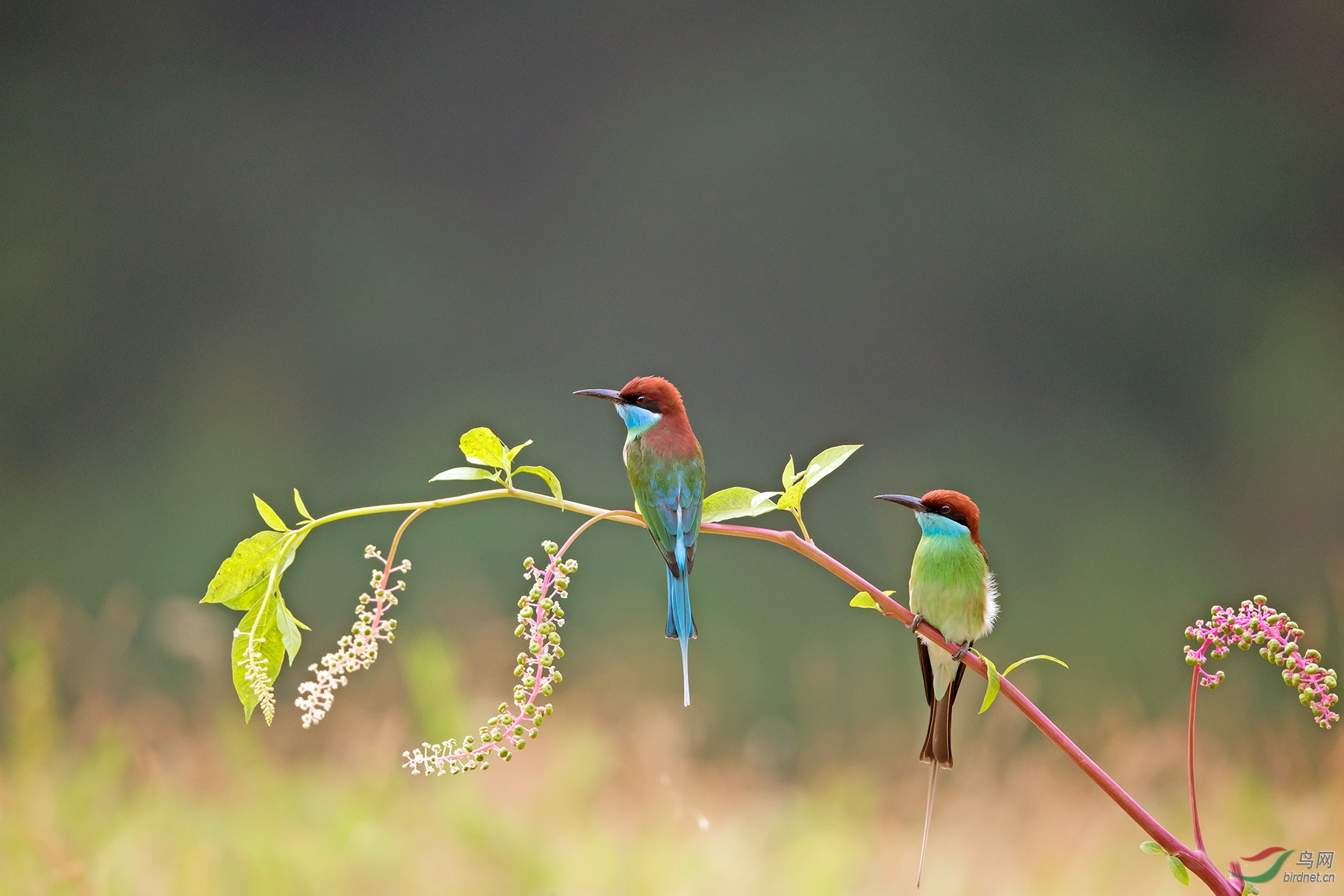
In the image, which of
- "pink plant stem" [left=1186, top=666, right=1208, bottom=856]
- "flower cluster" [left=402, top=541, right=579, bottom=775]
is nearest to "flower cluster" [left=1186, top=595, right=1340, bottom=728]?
"pink plant stem" [left=1186, top=666, right=1208, bottom=856]

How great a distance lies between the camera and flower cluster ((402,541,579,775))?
46 centimetres

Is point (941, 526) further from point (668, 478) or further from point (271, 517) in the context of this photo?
point (271, 517)

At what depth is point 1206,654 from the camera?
51 cm

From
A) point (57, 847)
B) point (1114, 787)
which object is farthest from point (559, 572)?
point (57, 847)

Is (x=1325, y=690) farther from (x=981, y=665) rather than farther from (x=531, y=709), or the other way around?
(x=531, y=709)

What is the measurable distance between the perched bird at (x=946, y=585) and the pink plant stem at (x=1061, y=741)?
0.12 m

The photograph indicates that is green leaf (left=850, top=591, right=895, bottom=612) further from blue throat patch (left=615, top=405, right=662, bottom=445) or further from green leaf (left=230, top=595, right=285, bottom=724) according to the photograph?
green leaf (left=230, top=595, right=285, bottom=724)

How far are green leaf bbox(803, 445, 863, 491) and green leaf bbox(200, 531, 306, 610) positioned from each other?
27 centimetres

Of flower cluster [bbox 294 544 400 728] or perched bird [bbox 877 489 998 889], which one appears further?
perched bird [bbox 877 489 998 889]

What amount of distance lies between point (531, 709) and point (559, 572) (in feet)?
0.21

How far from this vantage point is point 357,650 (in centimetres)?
48

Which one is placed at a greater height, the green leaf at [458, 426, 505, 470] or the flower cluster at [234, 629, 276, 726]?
the green leaf at [458, 426, 505, 470]

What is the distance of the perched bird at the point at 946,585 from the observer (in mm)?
648

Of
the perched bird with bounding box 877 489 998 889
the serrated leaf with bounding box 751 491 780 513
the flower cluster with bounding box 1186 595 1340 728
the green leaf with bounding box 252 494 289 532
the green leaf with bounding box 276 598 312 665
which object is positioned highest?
the serrated leaf with bounding box 751 491 780 513
